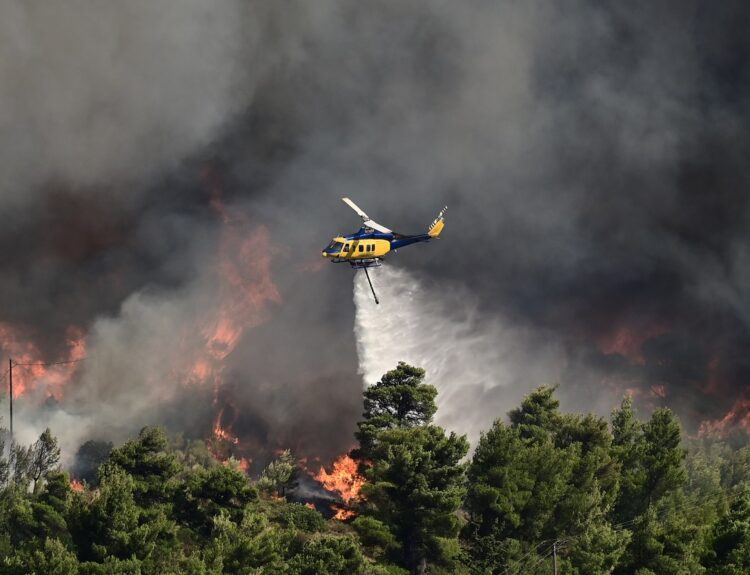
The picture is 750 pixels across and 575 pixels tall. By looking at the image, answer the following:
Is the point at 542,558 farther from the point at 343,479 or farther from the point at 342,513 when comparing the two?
the point at 343,479

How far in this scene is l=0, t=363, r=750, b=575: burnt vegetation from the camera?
94.6 metres

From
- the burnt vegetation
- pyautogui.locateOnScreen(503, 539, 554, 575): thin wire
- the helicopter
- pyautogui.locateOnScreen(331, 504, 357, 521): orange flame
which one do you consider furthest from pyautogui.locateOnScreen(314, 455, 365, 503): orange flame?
pyautogui.locateOnScreen(503, 539, 554, 575): thin wire

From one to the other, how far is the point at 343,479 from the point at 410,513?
150 feet

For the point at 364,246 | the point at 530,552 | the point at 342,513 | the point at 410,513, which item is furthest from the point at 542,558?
the point at 364,246

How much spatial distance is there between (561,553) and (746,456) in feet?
218

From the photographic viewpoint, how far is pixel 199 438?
648ft

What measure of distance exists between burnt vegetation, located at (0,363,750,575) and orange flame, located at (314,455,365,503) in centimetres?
1386

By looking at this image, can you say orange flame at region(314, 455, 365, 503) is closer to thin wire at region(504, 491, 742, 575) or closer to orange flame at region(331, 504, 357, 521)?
orange flame at region(331, 504, 357, 521)

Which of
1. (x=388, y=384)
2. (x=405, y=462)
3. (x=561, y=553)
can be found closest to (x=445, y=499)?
(x=405, y=462)

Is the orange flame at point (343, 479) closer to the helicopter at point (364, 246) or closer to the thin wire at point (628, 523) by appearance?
the helicopter at point (364, 246)

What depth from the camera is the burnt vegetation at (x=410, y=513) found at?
310 feet

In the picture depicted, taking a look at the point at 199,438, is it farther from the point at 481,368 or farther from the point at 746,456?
the point at 746,456

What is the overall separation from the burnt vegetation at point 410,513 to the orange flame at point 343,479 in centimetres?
1386

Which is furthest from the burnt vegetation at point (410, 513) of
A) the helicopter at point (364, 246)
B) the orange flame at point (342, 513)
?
the helicopter at point (364, 246)
